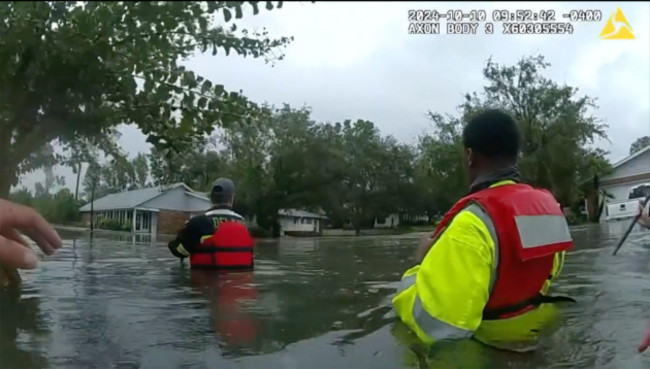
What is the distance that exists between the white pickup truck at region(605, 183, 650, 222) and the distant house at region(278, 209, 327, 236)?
73.7 inches

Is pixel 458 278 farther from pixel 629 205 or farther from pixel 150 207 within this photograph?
pixel 629 205

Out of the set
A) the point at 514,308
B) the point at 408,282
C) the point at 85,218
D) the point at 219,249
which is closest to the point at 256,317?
the point at 408,282

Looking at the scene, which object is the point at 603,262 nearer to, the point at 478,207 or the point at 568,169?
the point at 568,169

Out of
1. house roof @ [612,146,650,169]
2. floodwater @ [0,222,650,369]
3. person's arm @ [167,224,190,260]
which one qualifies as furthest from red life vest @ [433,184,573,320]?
person's arm @ [167,224,190,260]

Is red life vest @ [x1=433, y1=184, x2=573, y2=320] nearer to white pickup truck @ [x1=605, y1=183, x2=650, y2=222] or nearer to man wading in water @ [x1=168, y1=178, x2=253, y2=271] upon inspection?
white pickup truck @ [x1=605, y1=183, x2=650, y2=222]

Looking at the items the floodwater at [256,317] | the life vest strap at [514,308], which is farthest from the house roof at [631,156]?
the life vest strap at [514,308]

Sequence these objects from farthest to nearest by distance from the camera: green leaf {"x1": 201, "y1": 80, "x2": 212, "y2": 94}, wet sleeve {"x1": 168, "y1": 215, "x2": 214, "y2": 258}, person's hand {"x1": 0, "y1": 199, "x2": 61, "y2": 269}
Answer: wet sleeve {"x1": 168, "y1": 215, "x2": 214, "y2": 258}, green leaf {"x1": 201, "y1": 80, "x2": 212, "y2": 94}, person's hand {"x1": 0, "y1": 199, "x2": 61, "y2": 269}

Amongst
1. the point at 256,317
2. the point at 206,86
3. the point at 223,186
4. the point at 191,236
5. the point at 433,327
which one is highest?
the point at 206,86

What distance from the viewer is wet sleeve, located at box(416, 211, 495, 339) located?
2.70 meters

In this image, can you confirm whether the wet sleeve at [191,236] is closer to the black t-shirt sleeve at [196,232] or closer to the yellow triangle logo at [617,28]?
the black t-shirt sleeve at [196,232]

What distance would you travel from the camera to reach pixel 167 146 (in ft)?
12.1

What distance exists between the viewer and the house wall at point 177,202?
11.9 ft

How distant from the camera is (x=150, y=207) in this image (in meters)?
3.60

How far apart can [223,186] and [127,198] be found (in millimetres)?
1200
